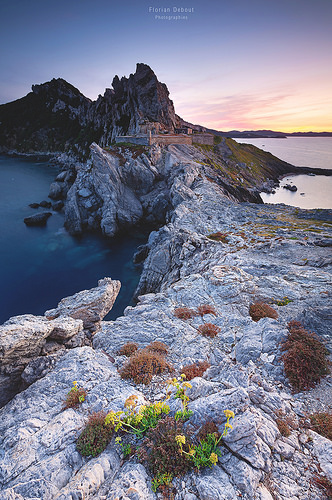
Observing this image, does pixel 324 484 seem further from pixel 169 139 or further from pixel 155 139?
pixel 169 139

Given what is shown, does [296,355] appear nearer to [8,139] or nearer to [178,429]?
Answer: [178,429]

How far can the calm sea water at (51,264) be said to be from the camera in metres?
35.8

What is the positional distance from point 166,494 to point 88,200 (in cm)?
6436

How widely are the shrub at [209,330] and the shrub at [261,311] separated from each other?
10.5 feet

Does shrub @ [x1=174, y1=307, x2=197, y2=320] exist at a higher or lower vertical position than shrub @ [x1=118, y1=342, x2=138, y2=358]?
lower

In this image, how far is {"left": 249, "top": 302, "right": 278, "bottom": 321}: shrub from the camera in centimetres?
1579

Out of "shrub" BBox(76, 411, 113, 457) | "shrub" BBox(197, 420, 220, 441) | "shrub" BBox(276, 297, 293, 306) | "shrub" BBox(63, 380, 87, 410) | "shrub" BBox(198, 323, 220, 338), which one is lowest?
"shrub" BBox(198, 323, 220, 338)

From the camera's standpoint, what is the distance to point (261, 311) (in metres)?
16.1

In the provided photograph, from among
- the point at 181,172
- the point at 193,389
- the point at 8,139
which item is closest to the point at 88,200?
the point at 181,172

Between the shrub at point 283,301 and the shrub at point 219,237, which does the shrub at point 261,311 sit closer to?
the shrub at point 283,301

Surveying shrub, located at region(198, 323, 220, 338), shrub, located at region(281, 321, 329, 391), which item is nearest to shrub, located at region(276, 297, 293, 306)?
shrub, located at region(198, 323, 220, 338)

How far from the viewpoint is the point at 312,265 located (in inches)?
919

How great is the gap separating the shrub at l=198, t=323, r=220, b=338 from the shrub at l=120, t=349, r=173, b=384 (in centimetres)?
444

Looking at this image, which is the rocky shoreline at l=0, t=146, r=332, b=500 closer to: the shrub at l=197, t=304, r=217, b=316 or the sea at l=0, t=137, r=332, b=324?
the shrub at l=197, t=304, r=217, b=316
